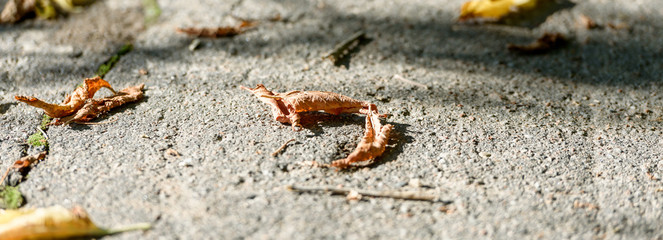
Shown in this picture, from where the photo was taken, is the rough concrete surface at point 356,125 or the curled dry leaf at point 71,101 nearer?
the rough concrete surface at point 356,125

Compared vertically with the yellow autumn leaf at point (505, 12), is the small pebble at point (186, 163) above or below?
below

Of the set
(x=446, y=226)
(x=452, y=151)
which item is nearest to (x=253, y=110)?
(x=452, y=151)

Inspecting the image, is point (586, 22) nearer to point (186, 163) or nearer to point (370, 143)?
point (370, 143)

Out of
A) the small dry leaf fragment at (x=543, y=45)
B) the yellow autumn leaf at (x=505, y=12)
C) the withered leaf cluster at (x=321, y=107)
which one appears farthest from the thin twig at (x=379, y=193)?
the yellow autumn leaf at (x=505, y=12)

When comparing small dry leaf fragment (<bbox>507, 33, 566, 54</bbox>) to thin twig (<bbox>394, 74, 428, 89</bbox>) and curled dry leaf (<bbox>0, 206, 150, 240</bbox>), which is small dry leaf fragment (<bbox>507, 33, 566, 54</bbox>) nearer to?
thin twig (<bbox>394, 74, 428, 89</bbox>)

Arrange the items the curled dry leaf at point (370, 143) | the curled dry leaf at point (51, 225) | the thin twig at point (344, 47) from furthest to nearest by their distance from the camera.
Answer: the thin twig at point (344, 47), the curled dry leaf at point (370, 143), the curled dry leaf at point (51, 225)

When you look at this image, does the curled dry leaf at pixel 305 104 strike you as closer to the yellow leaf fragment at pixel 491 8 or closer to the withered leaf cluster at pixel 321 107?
the withered leaf cluster at pixel 321 107
